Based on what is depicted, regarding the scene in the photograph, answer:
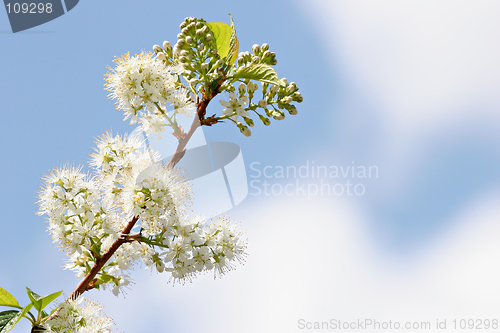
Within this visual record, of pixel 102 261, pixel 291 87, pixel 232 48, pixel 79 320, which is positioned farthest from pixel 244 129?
pixel 79 320

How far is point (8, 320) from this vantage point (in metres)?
2.12

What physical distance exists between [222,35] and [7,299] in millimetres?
2083

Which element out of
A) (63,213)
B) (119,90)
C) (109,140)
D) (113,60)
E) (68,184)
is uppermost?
(113,60)

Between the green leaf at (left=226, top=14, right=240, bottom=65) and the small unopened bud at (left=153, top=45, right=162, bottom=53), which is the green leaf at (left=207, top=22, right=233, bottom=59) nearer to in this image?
the green leaf at (left=226, top=14, right=240, bottom=65)

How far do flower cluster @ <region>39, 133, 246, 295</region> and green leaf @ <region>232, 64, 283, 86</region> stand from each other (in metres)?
0.74

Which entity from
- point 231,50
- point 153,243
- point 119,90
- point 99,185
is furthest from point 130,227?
point 231,50

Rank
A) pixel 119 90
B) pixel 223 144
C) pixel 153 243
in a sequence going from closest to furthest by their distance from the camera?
pixel 153 243, pixel 119 90, pixel 223 144

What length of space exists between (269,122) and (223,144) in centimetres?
61

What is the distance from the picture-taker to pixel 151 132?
2.34 meters

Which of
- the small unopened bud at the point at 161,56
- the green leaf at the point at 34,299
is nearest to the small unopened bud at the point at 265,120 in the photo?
the small unopened bud at the point at 161,56

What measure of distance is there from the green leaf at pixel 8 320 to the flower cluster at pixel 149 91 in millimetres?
1295

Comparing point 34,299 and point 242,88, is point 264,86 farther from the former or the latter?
point 34,299

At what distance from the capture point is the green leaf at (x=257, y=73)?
7.69 feet

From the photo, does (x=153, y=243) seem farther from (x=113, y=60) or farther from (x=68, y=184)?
(x=113, y=60)
